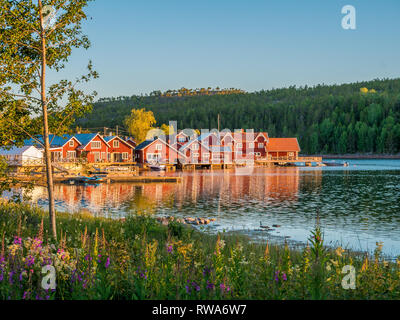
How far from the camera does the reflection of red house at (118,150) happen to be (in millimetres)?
94812

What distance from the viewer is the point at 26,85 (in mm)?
12531

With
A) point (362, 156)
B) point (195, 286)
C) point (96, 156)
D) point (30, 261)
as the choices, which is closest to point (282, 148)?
point (96, 156)

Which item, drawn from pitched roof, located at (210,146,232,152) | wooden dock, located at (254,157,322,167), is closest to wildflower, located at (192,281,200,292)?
pitched roof, located at (210,146,232,152)

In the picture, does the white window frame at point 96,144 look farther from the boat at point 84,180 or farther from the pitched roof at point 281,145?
the pitched roof at point 281,145

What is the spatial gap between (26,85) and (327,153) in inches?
7147

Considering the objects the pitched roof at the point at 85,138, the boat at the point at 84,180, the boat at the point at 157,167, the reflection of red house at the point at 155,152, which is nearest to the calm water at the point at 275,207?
the boat at the point at 84,180

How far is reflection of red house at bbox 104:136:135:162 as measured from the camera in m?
94.8

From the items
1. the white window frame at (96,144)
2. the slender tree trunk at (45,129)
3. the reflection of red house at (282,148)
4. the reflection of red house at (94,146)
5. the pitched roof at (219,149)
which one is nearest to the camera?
the slender tree trunk at (45,129)

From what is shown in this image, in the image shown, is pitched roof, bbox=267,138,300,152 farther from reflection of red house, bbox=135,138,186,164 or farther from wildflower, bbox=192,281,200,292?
wildflower, bbox=192,281,200,292

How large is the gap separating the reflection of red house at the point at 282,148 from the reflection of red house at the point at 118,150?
4835 centimetres

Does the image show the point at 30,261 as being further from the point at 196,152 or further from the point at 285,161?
the point at 285,161

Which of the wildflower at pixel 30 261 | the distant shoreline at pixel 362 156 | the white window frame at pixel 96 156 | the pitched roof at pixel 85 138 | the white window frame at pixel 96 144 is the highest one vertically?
the pitched roof at pixel 85 138

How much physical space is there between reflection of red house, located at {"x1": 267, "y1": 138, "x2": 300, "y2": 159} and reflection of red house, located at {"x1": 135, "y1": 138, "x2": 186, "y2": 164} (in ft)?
125

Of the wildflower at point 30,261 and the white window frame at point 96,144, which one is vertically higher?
the white window frame at point 96,144
